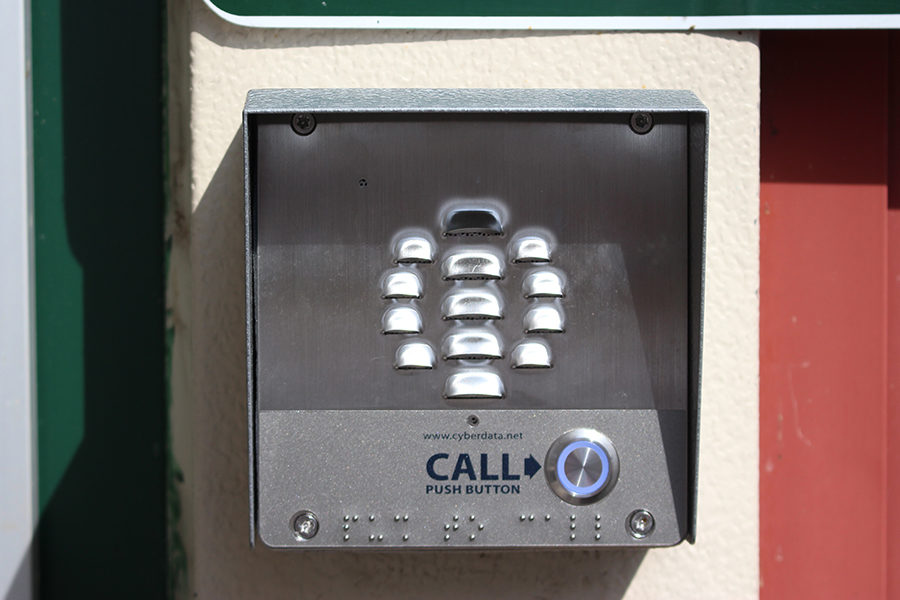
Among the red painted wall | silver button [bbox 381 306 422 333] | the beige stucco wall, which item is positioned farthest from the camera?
the red painted wall

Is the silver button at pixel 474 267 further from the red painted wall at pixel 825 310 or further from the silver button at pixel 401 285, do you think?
the red painted wall at pixel 825 310

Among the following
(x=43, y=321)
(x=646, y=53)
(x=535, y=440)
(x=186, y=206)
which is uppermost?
(x=646, y=53)

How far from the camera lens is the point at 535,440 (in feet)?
2.05

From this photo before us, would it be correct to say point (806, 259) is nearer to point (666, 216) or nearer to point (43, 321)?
point (666, 216)

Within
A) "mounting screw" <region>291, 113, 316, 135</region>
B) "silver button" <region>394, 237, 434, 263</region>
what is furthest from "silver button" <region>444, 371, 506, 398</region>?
"mounting screw" <region>291, 113, 316, 135</region>

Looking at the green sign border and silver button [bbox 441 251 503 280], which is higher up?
the green sign border

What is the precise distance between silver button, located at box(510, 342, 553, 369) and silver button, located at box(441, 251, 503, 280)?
6cm

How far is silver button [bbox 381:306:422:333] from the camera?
0.60 metres

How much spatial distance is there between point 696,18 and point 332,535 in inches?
22.7

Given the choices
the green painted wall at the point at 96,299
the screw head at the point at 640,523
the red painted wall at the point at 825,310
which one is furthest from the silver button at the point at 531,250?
the green painted wall at the point at 96,299

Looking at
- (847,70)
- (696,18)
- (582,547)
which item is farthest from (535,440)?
(847,70)

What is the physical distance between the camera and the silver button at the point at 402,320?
0.60m

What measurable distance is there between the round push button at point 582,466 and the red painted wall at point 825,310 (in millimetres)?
280

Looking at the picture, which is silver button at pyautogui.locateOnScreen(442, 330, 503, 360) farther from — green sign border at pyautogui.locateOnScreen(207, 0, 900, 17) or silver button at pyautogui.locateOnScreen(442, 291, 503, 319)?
green sign border at pyautogui.locateOnScreen(207, 0, 900, 17)
